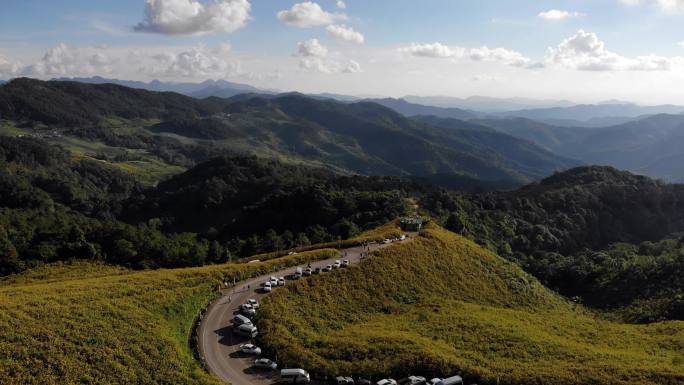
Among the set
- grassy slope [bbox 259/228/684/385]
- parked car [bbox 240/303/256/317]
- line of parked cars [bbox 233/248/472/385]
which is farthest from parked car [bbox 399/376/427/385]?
parked car [bbox 240/303/256/317]

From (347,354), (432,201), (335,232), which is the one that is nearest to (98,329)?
(347,354)

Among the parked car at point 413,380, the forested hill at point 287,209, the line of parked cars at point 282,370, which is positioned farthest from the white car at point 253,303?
the forested hill at point 287,209

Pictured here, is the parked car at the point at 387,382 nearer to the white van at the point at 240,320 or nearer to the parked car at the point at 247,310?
the white van at the point at 240,320

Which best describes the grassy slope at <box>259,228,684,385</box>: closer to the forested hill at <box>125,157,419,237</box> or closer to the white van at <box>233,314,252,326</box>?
the white van at <box>233,314,252,326</box>

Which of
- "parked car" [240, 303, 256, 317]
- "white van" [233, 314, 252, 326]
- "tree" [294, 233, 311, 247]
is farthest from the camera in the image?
"tree" [294, 233, 311, 247]

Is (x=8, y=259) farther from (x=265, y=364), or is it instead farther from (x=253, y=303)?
(x=265, y=364)

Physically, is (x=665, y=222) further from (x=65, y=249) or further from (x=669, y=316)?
(x=65, y=249)

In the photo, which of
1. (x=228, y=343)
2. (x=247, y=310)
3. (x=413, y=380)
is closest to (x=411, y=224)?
(x=247, y=310)
